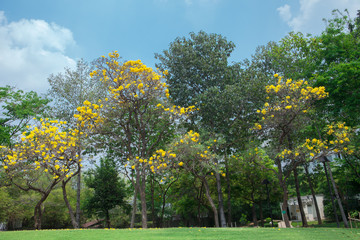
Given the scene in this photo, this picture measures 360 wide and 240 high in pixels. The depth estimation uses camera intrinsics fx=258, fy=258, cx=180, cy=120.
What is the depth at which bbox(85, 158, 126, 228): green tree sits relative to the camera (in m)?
26.9

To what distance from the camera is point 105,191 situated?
27062 mm

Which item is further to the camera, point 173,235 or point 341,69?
point 341,69

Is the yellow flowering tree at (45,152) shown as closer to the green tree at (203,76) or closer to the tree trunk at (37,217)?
the tree trunk at (37,217)

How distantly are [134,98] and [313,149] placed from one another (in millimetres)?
9069

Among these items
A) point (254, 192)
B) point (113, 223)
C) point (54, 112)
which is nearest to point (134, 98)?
point (54, 112)

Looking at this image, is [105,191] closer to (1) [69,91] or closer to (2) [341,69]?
(1) [69,91]

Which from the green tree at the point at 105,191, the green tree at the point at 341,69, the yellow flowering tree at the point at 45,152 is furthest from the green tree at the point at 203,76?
the green tree at the point at 105,191

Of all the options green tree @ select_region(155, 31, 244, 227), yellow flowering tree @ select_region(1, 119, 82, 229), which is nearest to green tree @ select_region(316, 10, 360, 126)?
green tree @ select_region(155, 31, 244, 227)

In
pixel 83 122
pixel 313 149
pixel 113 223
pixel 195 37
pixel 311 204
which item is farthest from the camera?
pixel 311 204

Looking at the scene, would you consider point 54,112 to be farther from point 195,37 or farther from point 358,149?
point 358,149

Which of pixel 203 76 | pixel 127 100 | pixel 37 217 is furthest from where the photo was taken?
pixel 203 76

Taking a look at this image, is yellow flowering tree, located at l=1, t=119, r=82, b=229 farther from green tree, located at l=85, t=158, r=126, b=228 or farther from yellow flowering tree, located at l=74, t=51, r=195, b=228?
green tree, located at l=85, t=158, r=126, b=228

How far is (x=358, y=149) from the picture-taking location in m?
13.1

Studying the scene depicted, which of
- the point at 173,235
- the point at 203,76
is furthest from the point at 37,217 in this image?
the point at 203,76
